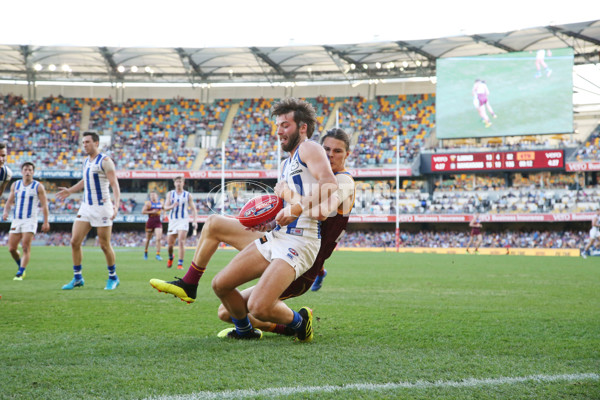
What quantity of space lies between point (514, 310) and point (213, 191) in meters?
3.99

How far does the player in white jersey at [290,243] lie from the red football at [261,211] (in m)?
0.14

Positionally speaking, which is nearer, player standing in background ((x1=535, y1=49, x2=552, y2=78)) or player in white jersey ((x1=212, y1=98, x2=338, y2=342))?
player in white jersey ((x1=212, y1=98, x2=338, y2=342))

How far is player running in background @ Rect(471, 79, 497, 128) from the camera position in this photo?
3597cm

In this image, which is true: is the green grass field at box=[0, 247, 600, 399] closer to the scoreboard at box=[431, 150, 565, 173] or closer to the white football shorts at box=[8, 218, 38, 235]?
the white football shorts at box=[8, 218, 38, 235]

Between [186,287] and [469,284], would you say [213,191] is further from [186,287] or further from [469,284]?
[469,284]

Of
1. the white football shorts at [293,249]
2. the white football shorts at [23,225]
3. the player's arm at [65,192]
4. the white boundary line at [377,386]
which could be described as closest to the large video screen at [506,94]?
the white football shorts at [23,225]

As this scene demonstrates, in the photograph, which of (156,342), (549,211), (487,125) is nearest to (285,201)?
(156,342)

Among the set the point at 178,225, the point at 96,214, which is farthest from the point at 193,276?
the point at 178,225

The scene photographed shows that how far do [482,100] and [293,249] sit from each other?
3419 cm

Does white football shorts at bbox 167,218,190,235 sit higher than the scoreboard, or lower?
lower

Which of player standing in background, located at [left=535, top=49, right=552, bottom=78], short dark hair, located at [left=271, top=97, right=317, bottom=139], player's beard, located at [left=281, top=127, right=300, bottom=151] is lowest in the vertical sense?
player's beard, located at [left=281, top=127, right=300, bottom=151]

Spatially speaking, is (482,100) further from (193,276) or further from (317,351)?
(317,351)

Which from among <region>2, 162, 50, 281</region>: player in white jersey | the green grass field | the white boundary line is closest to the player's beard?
the green grass field

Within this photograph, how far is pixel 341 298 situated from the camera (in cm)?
838
